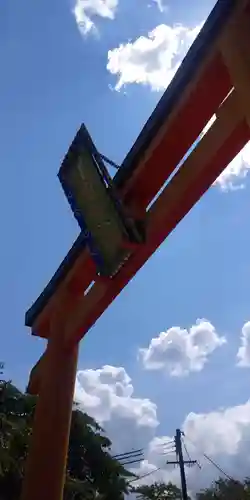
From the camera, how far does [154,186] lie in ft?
14.4

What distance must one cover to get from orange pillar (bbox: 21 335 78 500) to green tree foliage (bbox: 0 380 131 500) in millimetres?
1953

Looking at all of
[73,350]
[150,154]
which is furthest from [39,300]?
[150,154]

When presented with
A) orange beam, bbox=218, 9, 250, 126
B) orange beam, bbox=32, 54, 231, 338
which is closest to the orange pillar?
orange beam, bbox=32, 54, 231, 338

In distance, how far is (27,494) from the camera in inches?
180

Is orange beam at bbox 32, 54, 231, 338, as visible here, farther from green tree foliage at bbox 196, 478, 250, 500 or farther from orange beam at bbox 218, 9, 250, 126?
green tree foliage at bbox 196, 478, 250, 500

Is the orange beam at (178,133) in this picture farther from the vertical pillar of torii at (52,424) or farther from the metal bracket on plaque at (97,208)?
the vertical pillar of torii at (52,424)

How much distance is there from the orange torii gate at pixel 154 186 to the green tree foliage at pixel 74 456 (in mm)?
1926

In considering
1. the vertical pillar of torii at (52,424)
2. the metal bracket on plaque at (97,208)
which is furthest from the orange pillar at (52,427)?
the metal bracket on plaque at (97,208)

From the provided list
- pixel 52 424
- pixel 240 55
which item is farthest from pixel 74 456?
pixel 240 55

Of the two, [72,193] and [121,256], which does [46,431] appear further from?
[72,193]

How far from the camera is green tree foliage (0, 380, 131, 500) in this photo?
24.1 feet

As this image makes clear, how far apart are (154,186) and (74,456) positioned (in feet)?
32.7

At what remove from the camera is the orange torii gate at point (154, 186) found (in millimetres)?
3197

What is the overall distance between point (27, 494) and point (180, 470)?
1912cm
